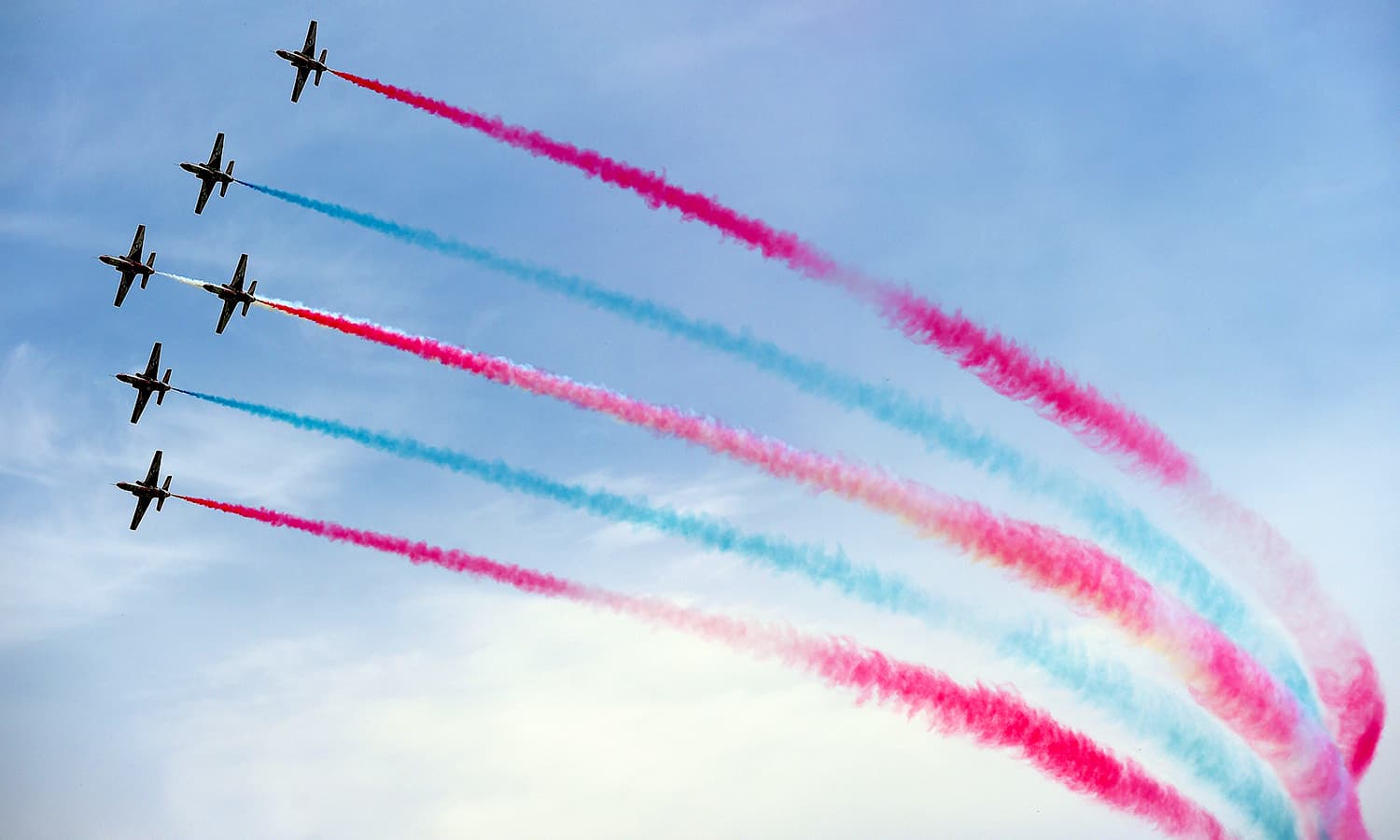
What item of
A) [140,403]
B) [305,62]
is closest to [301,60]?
[305,62]

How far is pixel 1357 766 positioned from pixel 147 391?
71.8m

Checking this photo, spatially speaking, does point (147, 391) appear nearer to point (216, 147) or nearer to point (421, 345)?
point (216, 147)

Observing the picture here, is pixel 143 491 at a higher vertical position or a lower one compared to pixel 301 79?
lower

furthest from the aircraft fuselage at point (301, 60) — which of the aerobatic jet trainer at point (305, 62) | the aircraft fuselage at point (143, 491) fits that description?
the aircraft fuselage at point (143, 491)

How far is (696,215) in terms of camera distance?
61.5 metres

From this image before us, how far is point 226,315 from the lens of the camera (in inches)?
2876

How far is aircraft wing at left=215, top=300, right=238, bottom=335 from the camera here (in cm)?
7300

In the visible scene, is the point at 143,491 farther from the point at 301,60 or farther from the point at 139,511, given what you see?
the point at 301,60

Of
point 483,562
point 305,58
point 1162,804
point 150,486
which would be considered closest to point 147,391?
→ point 150,486

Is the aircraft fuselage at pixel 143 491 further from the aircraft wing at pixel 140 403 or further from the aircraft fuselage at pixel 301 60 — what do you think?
the aircraft fuselage at pixel 301 60

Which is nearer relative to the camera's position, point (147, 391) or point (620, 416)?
point (620, 416)

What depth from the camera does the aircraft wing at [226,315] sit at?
7300cm

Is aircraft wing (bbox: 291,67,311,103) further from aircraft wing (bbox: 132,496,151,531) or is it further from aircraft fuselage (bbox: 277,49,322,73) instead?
aircraft wing (bbox: 132,496,151,531)

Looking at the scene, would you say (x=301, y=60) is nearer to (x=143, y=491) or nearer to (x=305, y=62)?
(x=305, y=62)
